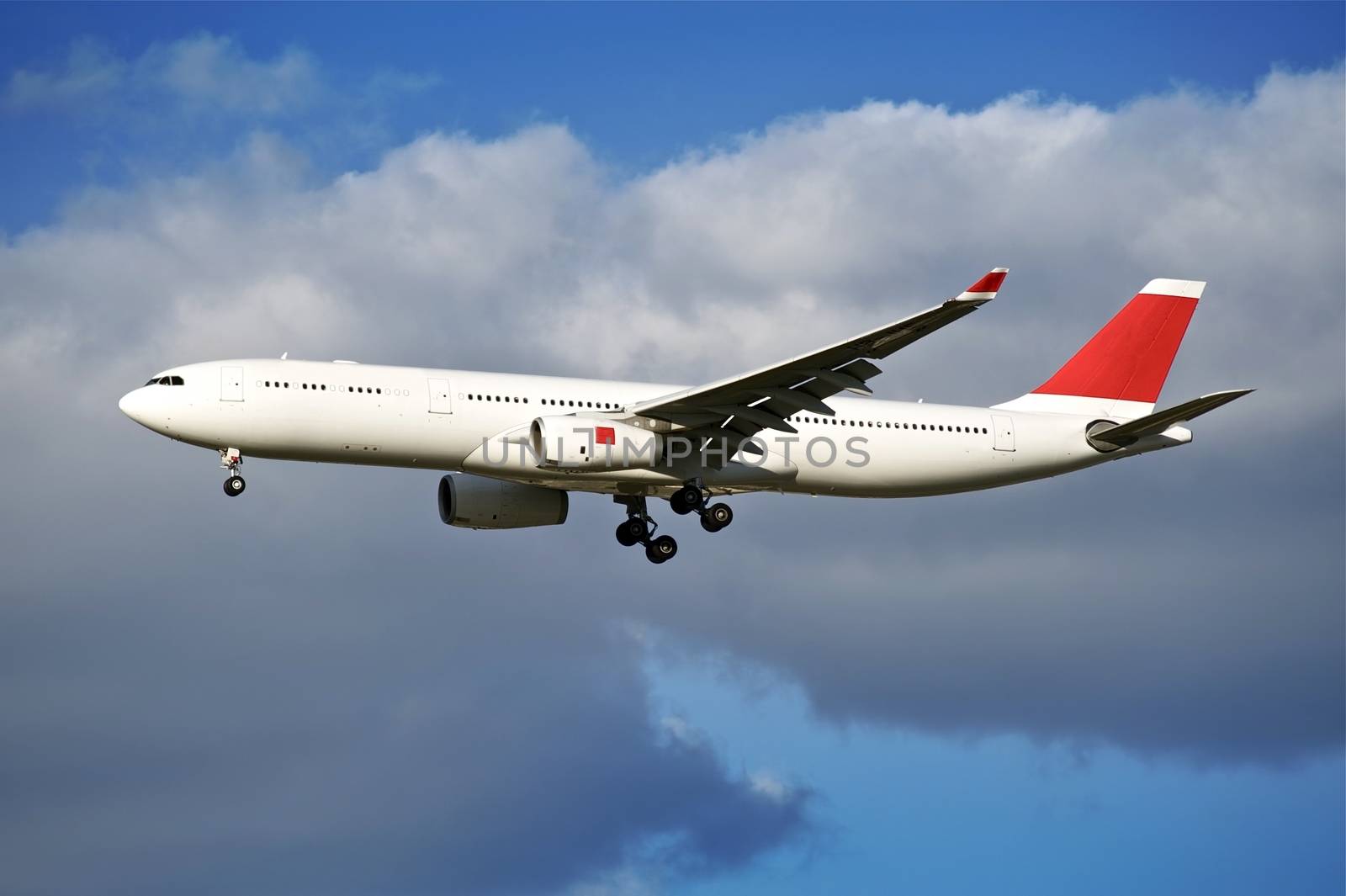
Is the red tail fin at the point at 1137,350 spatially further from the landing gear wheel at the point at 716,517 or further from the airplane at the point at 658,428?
the landing gear wheel at the point at 716,517

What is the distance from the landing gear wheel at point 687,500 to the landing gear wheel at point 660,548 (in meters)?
3.34

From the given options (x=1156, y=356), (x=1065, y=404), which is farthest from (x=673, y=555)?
(x=1156, y=356)

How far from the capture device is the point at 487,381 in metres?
43.4

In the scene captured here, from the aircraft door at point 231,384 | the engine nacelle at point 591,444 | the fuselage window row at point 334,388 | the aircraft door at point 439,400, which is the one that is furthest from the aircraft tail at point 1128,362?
the aircraft door at point 231,384

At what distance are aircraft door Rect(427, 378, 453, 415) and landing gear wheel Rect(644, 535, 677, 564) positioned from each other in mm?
8983

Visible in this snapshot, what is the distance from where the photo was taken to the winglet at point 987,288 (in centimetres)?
3549

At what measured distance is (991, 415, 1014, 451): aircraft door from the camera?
48.2 meters

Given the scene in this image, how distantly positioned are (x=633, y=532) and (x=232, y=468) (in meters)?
12.1

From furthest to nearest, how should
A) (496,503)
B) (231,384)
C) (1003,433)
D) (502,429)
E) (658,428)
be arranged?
(496,503) < (1003,433) < (658,428) < (502,429) < (231,384)

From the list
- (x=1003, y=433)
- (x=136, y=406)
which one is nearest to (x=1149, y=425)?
(x=1003, y=433)

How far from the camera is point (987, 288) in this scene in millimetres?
35656

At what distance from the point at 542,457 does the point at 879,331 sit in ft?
30.3

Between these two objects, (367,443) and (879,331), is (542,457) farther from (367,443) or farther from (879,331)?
(879,331)

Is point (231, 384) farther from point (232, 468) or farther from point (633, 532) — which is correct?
point (633, 532)
